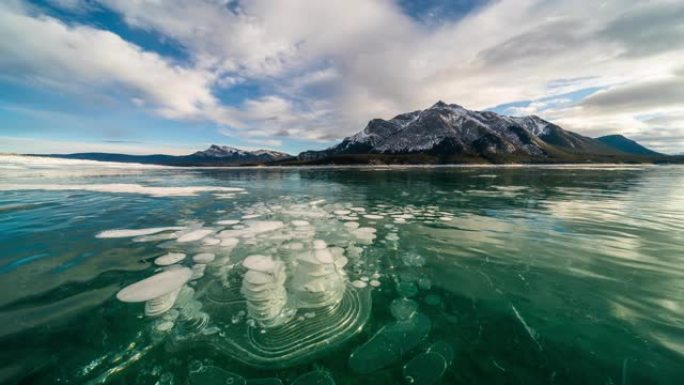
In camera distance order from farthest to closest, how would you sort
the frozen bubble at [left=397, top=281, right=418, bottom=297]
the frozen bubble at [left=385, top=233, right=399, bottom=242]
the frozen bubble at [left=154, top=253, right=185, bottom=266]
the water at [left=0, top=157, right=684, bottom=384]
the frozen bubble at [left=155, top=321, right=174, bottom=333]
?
the frozen bubble at [left=385, top=233, right=399, bottom=242] → the frozen bubble at [left=154, top=253, right=185, bottom=266] → the frozen bubble at [left=397, top=281, right=418, bottom=297] → the frozen bubble at [left=155, top=321, right=174, bottom=333] → the water at [left=0, top=157, right=684, bottom=384]

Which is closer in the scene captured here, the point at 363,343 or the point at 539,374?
the point at 539,374

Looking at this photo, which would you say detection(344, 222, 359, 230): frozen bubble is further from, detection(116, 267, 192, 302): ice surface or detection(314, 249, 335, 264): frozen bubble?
detection(116, 267, 192, 302): ice surface

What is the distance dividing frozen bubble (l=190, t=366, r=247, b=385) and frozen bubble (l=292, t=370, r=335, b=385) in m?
0.74

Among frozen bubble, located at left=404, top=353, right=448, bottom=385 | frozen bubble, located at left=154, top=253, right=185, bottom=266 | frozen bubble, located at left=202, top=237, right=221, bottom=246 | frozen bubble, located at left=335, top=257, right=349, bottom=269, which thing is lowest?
frozen bubble, located at left=404, top=353, right=448, bottom=385

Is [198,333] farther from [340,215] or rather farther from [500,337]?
[340,215]

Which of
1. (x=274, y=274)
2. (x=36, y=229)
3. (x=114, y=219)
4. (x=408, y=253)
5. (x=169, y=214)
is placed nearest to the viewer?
(x=274, y=274)

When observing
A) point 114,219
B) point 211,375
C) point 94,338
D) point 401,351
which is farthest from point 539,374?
point 114,219

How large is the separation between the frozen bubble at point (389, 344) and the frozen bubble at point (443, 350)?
9.0 inches

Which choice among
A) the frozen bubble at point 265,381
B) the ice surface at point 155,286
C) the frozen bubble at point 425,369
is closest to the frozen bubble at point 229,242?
the ice surface at point 155,286

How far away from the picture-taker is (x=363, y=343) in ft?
14.4

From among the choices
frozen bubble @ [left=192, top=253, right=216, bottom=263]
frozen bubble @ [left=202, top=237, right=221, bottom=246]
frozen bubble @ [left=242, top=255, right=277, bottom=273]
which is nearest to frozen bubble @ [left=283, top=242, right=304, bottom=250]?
frozen bubble @ [left=242, top=255, right=277, bottom=273]

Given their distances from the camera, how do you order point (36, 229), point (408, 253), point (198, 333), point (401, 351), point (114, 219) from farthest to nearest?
1. point (114, 219)
2. point (36, 229)
3. point (408, 253)
4. point (198, 333)
5. point (401, 351)

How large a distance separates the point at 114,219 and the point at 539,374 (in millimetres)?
16348

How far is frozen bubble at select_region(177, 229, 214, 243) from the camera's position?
373 inches
